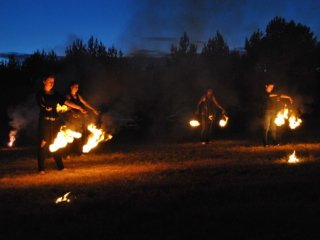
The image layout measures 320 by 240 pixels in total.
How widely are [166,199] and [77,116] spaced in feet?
25.0

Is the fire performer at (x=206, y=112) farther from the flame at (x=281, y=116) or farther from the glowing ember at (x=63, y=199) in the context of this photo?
the glowing ember at (x=63, y=199)

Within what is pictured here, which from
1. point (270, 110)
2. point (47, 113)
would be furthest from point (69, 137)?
point (270, 110)

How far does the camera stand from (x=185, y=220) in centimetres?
734

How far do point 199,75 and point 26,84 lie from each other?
10.9 metres

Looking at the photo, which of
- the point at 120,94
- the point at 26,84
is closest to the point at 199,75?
the point at 120,94

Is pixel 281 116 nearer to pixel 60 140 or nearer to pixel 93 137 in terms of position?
pixel 93 137

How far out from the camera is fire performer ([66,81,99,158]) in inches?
603

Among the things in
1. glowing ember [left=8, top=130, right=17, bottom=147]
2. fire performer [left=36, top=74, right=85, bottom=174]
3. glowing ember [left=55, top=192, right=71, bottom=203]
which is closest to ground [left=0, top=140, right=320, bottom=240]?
glowing ember [left=55, top=192, right=71, bottom=203]

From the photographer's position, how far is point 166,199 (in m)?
8.81

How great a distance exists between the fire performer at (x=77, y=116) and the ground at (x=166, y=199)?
1.32 metres

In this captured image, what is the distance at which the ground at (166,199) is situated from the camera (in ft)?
22.7

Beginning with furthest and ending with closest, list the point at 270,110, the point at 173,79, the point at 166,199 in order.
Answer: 1. the point at 173,79
2. the point at 270,110
3. the point at 166,199

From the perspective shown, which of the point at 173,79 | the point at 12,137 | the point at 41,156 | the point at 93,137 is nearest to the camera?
the point at 41,156

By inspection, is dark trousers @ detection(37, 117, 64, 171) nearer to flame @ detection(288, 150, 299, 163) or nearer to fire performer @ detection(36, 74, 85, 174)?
fire performer @ detection(36, 74, 85, 174)
